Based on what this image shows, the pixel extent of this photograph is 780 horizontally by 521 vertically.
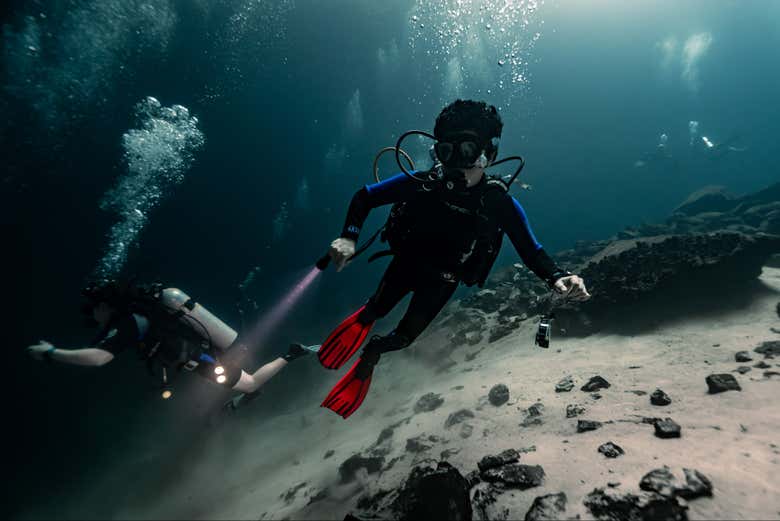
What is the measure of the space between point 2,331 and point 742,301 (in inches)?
1391

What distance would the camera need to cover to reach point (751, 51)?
60.3m

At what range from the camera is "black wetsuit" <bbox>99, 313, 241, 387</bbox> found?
482 centimetres

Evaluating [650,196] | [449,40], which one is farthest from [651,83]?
[449,40]

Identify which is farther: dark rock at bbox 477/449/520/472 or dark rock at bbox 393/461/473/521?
dark rock at bbox 477/449/520/472

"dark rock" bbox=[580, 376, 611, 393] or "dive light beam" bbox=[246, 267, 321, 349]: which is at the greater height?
"dark rock" bbox=[580, 376, 611, 393]

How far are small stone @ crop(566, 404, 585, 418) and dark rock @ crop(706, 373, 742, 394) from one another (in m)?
1.37

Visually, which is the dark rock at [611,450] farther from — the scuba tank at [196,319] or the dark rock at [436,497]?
the scuba tank at [196,319]

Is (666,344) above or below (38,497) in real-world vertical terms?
above

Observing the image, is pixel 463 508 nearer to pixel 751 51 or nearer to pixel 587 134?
pixel 587 134

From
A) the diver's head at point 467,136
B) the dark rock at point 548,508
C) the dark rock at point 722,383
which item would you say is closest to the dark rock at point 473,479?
the dark rock at point 548,508

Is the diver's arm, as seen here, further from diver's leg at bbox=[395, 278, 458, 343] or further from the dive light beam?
the dive light beam

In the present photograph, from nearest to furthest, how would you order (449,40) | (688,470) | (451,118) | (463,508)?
1. (688,470)
2. (463,508)
3. (451,118)
4. (449,40)

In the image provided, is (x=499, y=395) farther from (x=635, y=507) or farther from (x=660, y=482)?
(x=635, y=507)

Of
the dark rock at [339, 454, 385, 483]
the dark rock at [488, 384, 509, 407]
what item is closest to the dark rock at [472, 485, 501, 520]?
the dark rock at [488, 384, 509, 407]
